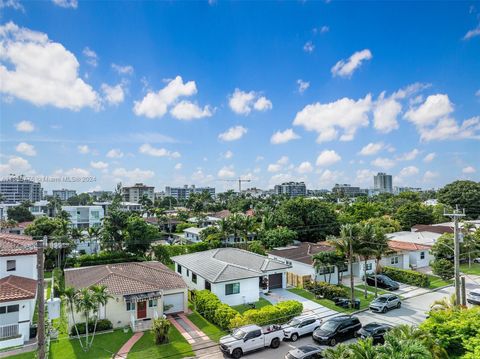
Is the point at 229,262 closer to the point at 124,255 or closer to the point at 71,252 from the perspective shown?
the point at 124,255

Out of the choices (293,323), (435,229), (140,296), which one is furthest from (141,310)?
(435,229)

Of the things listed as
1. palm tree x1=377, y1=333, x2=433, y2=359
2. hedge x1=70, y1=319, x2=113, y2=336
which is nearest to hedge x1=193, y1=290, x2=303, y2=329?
hedge x1=70, y1=319, x2=113, y2=336

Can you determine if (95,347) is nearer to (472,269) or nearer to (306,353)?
(306,353)

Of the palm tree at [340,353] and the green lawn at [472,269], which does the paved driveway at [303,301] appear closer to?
the palm tree at [340,353]

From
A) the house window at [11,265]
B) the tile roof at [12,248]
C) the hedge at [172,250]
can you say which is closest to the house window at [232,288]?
the tile roof at [12,248]

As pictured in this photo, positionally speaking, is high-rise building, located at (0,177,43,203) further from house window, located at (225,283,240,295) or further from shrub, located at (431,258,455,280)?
shrub, located at (431,258,455,280)

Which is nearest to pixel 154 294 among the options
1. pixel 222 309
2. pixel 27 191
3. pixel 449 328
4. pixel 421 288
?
pixel 222 309
